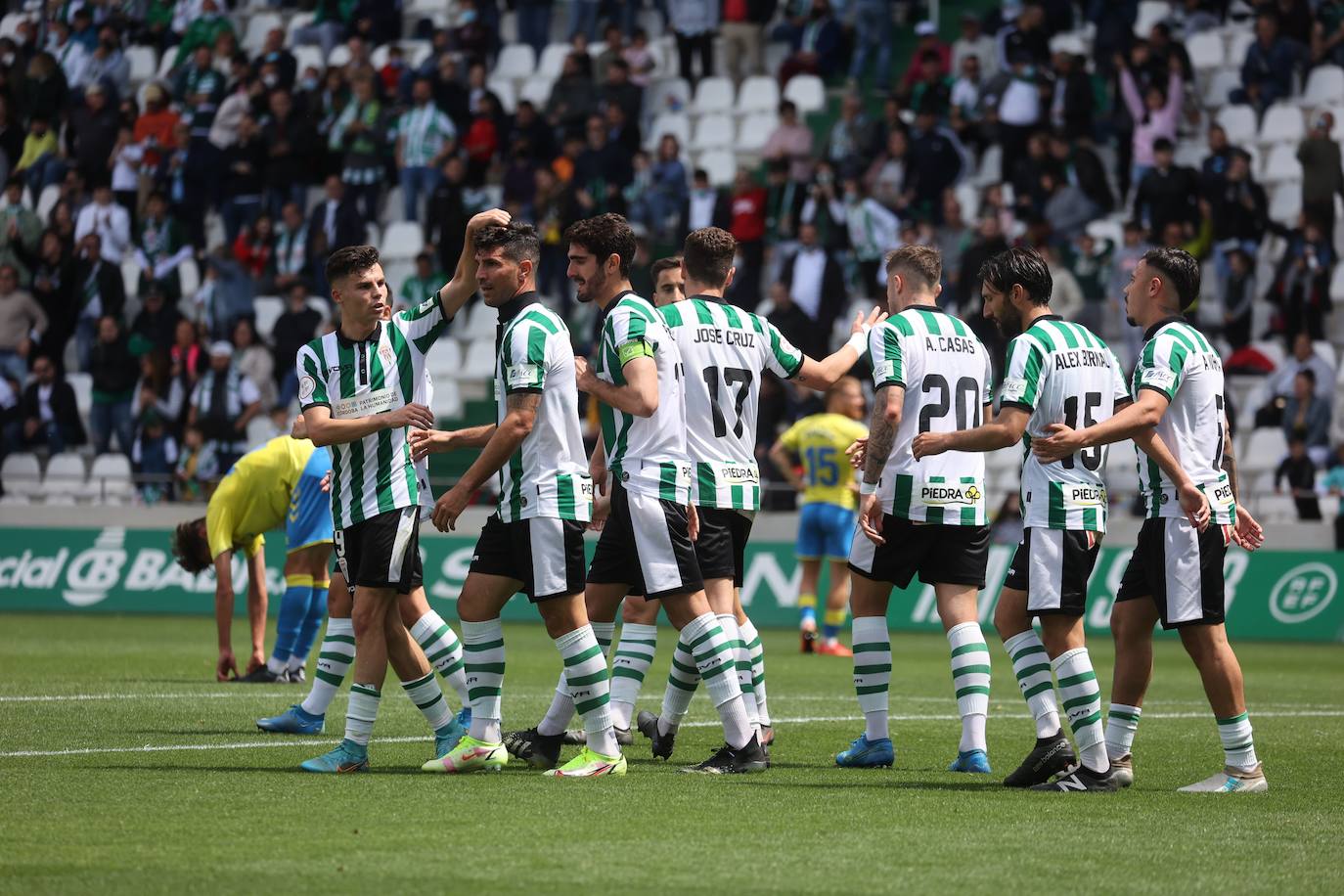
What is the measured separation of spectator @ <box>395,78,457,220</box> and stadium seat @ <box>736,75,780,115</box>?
4.21 metres

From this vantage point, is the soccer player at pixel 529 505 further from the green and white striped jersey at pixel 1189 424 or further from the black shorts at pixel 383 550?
the green and white striped jersey at pixel 1189 424

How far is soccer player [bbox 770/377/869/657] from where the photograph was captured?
699 inches

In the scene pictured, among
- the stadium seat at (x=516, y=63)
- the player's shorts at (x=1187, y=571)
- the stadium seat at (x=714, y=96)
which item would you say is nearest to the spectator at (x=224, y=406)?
the stadium seat at (x=516, y=63)

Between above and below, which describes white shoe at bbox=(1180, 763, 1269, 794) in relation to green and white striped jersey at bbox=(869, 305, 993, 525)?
below

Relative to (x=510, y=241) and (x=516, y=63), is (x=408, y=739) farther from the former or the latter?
(x=516, y=63)

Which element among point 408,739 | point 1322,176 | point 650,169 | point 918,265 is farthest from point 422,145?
point 918,265

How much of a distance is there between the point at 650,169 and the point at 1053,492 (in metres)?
17.3

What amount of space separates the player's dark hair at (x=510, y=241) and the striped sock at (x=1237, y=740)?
370 cm

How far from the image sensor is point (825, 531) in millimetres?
17938

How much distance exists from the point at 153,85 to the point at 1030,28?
45.7 feet

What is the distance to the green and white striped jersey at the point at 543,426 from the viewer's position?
8.25 m

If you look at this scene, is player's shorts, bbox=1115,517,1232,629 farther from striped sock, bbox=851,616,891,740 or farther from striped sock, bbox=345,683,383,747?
striped sock, bbox=345,683,383,747

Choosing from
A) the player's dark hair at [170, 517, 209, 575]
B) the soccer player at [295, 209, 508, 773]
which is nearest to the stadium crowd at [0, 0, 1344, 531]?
the player's dark hair at [170, 517, 209, 575]

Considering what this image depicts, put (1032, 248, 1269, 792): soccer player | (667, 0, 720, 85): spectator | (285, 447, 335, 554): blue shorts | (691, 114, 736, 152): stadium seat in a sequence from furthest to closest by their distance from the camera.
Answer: (667, 0, 720, 85): spectator
(691, 114, 736, 152): stadium seat
(285, 447, 335, 554): blue shorts
(1032, 248, 1269, 792): soccer player
